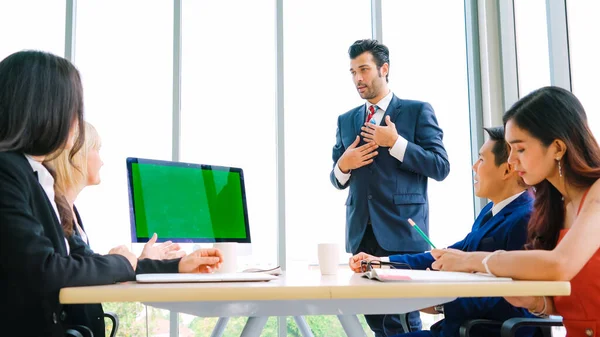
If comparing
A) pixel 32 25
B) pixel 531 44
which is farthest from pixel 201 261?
pixel 32 25

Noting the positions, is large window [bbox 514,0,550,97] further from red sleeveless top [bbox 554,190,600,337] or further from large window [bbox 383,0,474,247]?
red sleeveless top [bbox 554,190,600,337]

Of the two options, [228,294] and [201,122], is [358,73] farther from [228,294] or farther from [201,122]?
[228,294]

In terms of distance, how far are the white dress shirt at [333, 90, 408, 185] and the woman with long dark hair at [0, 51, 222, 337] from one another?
5.16ft

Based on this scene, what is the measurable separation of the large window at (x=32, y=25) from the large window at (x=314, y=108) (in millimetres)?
1578

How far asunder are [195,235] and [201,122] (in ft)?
6.79

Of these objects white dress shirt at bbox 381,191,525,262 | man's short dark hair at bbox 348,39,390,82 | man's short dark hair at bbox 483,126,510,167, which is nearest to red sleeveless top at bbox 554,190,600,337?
white dress shirt at bbox 381,191,525,262

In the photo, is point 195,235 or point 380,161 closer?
point 195,235

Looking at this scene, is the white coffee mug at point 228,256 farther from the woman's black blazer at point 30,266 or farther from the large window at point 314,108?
the large window at point 314,108

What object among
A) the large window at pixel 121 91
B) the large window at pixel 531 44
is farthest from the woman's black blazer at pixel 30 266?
the large window at pixel 531 44

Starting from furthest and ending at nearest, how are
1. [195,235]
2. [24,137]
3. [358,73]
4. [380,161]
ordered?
[358,73] < [380,161] < [195,235] < [24,137]

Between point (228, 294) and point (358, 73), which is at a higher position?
point (358, 73)

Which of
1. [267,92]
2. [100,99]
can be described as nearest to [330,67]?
[267,92]

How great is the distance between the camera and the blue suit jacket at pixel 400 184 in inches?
117

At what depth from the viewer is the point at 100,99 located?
4012mm
